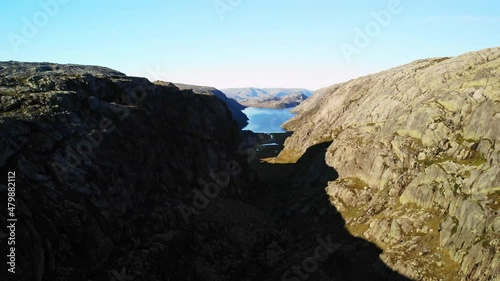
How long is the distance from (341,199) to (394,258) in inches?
849

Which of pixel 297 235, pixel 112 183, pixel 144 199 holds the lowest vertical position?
pixel 297 235

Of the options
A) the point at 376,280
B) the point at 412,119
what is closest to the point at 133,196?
the point at 376,280

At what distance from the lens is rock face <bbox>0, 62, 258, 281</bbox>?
37938mm

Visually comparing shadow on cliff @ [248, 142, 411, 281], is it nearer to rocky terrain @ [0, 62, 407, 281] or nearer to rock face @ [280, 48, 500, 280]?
rocky terrain @ [0, 62, 407, 281]

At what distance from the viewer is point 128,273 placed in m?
42.9

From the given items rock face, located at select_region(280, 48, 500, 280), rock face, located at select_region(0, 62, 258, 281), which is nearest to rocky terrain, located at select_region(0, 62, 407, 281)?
rock face, located at select_region(0, 62, 258, 281)

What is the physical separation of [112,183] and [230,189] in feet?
114

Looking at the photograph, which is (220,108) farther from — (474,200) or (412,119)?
(474,200)

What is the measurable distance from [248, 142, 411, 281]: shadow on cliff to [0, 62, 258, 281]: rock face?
7.81 metres

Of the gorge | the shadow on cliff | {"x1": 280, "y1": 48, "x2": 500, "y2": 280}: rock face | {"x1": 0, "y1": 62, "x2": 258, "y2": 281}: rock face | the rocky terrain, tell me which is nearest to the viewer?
{"x1": 0, "y1": 62, "x2": 258, "y2": 281}: rock face

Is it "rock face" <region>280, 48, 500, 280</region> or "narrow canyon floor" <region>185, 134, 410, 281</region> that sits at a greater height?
"rock face" <region>280, 48, 500, 280</region>

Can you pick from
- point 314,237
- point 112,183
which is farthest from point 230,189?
point 112,183

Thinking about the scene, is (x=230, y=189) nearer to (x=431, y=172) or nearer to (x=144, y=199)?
(x=144, y=199)
